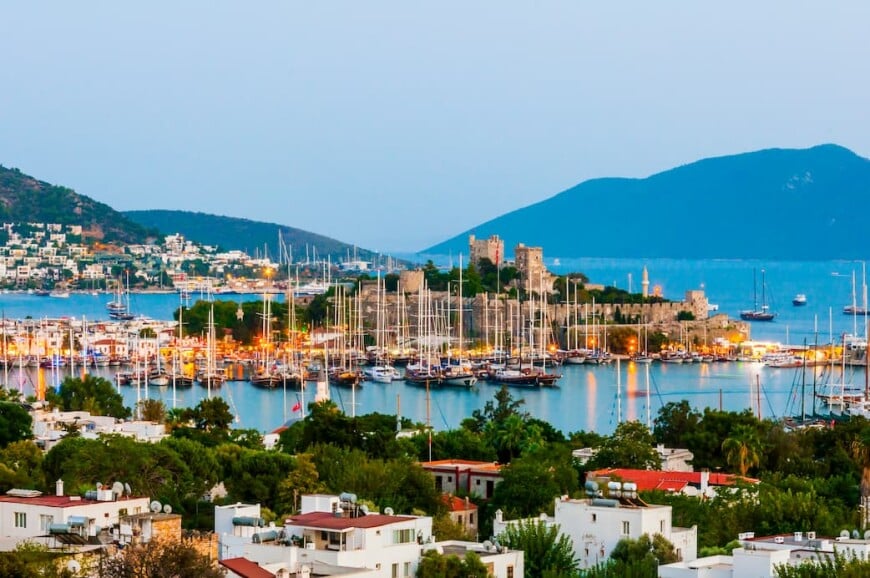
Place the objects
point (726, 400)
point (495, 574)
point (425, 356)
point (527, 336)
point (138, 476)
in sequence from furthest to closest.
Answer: point (527, 336) → point (425, 356) → point (726, 400) → point (138, 476) → point (495, 574)

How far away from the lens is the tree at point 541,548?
693 inches

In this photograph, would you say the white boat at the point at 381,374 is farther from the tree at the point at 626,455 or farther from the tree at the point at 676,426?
the tree at the point at 626,455

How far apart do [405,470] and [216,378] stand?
41069 millimetres

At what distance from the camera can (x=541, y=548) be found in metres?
17.8

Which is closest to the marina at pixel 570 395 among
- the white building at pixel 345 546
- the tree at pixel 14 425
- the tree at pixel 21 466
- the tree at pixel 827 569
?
the tree at pixel 14 425

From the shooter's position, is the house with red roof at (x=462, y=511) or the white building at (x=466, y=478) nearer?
the house with red roof at (x=462, y=511)

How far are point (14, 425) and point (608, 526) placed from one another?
14.9m

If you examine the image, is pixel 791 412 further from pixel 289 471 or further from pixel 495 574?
pixel 495 574

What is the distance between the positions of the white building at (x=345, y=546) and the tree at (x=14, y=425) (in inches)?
532

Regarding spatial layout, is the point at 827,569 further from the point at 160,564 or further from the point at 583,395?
the point at 583,395

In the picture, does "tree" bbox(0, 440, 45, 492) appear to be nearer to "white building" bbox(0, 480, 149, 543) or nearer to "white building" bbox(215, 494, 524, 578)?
"white building" bbox(0, 480, 149, 543)

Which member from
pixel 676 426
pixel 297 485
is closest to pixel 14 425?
pixel 297 485

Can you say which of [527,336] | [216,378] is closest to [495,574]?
[216,378]

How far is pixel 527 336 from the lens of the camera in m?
80.0
